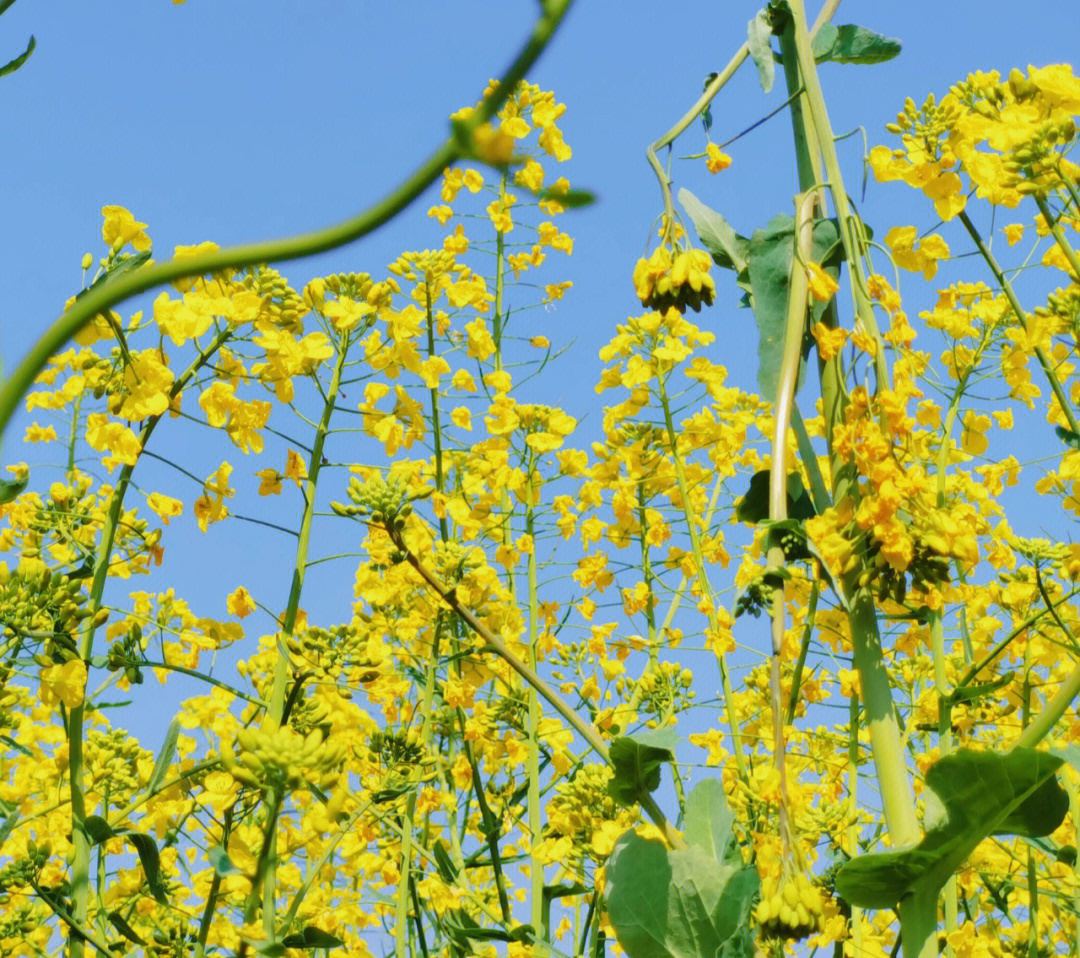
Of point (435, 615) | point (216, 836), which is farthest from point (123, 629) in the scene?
point (435, 615)

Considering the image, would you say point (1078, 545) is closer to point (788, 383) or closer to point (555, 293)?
point (788, 383)

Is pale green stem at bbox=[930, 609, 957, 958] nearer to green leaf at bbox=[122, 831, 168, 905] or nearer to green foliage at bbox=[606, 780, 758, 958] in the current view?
green foliage at bbox=[606, 780, 758, 958]

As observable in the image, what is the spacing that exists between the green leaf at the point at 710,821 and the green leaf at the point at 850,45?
880 millimetres

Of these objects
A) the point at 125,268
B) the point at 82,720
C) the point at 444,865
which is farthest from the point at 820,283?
the point at 444,865

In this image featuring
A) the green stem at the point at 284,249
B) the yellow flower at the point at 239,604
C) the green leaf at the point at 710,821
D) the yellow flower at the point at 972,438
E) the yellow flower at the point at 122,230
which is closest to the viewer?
the green stem at the point at 284,249

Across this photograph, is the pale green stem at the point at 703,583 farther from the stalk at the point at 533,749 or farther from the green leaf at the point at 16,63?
the green leaf at the point at 16,63

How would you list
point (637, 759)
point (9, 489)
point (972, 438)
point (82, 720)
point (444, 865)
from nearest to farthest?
point (9, 489)
point (637, 759)
point (82, 720)
point (972, 438)
point (444, 865)

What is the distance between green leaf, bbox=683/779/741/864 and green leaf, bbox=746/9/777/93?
2.60 ft

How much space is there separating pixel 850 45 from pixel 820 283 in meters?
0.37

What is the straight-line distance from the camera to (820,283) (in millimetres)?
1201

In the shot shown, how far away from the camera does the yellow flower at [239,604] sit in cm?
195

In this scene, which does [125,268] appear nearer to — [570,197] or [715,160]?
[570,197]

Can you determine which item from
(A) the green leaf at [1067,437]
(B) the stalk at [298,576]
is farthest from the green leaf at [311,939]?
(A) the green leaf at [1067,437]

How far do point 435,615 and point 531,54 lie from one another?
2.38 meters
